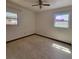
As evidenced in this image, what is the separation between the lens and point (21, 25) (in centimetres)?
400

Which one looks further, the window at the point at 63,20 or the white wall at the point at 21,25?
the white wall at the point at 21,25

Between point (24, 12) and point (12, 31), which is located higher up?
point (24, 12)

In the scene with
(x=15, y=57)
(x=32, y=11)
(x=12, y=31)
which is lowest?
(x=15, y=57)

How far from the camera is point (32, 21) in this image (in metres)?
3.35

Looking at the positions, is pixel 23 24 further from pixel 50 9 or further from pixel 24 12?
pixel 50 9

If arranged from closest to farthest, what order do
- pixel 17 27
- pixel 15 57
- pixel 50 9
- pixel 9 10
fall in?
pixel 15 57 → pixel 9 10 → pixel 17 27 → pixel 50 9

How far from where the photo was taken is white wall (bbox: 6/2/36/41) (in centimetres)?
347

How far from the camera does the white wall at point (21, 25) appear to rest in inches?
137

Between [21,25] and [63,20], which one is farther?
[21,25]

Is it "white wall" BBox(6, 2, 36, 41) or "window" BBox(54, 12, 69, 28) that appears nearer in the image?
"window" BBox(54, 12, 69, 28)

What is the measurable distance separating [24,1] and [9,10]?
76cm
